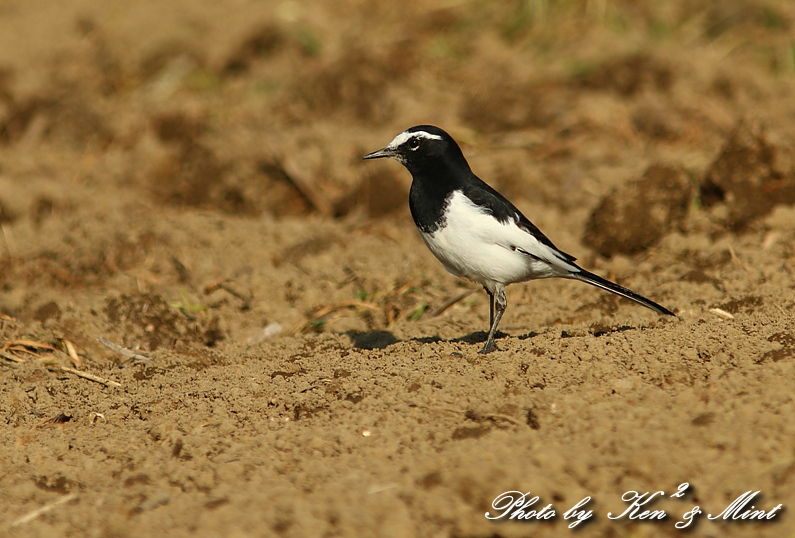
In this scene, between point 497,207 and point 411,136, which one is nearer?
point 497,207

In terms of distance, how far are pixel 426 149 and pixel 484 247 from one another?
A: 0.71 metres

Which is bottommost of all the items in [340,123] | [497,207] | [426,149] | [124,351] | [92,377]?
[124,351]

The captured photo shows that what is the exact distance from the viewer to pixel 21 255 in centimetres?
682

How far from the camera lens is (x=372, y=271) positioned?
254 inches

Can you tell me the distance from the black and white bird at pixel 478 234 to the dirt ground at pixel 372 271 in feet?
1.11

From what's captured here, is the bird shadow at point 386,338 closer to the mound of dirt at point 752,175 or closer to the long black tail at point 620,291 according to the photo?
the long black tail at point 620,291

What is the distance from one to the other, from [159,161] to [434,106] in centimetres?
287

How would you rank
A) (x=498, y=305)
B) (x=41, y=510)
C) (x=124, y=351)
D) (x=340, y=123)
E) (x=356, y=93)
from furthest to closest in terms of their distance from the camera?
(x=356, y=93)
(x=340, y=123)
(x=124, y=351)
(x=498, y=305)
(x=41, y=510)

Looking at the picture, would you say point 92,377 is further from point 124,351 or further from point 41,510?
point 41,510

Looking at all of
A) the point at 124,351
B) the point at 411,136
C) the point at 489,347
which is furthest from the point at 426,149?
the point at 124,351

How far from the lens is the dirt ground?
3.30 meters

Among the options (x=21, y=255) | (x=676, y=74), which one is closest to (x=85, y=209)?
(x=21, y=255)

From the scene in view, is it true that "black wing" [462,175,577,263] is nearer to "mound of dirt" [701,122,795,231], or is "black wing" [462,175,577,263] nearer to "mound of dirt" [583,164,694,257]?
"mound of dirt" [583,164,694,257]

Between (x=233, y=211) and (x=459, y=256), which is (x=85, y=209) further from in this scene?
(x=459, y=256)
